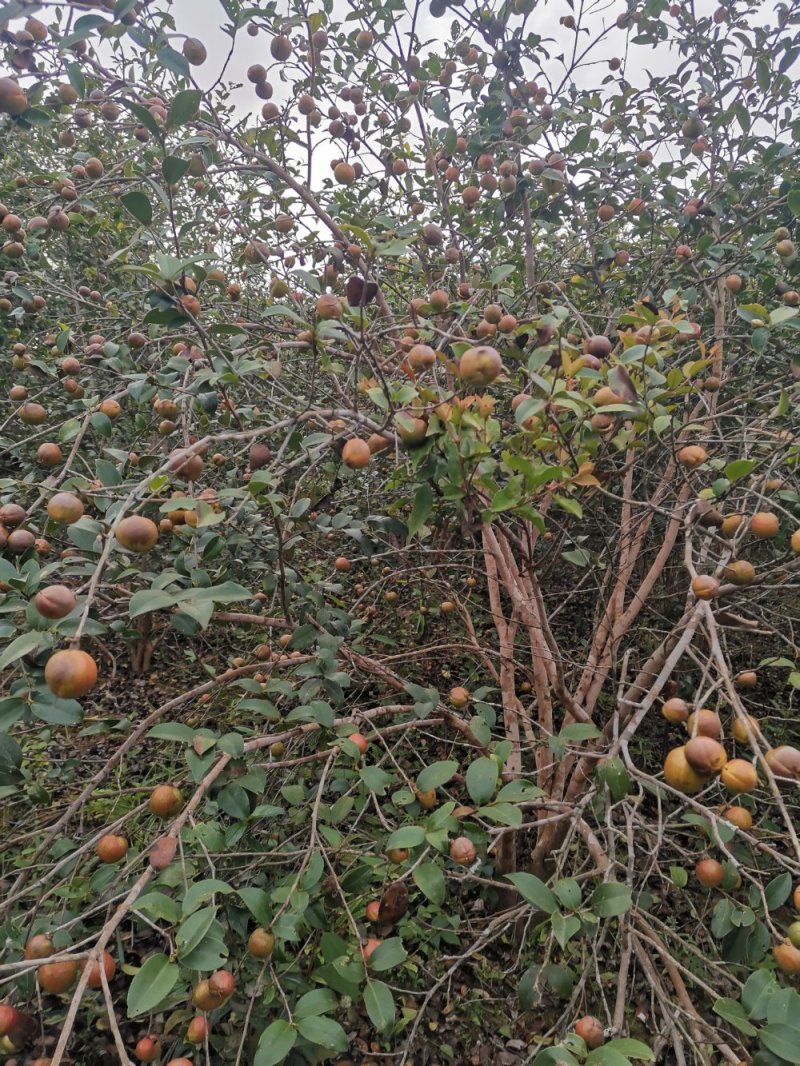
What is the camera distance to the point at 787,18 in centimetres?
198

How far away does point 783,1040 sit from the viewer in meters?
0.77

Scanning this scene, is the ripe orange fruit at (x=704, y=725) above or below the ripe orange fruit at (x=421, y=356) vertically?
below

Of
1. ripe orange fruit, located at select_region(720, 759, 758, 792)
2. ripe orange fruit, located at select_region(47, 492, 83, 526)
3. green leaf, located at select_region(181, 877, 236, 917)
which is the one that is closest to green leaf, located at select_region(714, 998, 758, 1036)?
ripe orange fruit, located at select_region(720, 759, 758, 792)

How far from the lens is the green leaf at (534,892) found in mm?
936

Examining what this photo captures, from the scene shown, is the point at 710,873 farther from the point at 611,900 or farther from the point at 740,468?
the point at 740,468

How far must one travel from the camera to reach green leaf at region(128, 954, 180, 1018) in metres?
0.75

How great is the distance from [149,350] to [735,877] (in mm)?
2139

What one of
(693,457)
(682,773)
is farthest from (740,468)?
(682,773)

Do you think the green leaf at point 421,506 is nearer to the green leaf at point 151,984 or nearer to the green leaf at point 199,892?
the green leaf at point 199,892

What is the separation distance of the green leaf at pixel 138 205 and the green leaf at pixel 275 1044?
126 cm

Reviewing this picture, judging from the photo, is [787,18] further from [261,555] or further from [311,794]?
[311,794]

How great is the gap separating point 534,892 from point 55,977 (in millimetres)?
735

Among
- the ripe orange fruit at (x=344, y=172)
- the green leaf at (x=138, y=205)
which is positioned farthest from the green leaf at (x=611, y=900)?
the ripe orange fruit at (x=344, y=172)

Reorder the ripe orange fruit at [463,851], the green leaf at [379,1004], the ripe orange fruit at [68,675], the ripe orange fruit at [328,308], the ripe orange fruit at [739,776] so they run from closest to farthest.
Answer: the ripe orange fruit at [68,675] → the ripe orange fruit at [739,776] → the green leaf at [379,1004] → the ripe orange fruit at [463,851] → the ripe orange fruit at [328,308]
